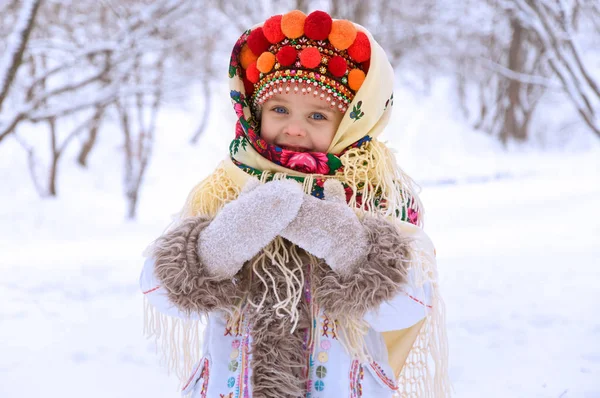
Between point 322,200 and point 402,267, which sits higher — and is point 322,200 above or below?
above

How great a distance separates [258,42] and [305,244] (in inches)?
24.7

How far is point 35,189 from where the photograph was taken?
1023 cm

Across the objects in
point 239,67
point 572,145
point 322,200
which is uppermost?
point 572,145

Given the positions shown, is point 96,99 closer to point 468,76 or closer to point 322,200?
point 322,200

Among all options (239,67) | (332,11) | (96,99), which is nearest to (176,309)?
(239,67)

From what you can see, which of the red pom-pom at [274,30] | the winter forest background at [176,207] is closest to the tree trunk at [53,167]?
the winter forest background at [176,207]

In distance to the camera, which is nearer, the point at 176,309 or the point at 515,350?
the point at 176,309

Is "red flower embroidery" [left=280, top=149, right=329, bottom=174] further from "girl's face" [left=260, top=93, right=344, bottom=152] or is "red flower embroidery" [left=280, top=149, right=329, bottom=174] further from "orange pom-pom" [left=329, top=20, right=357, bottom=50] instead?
"orange pom-pom" [left=329, top=20, right=357, bottom=50]

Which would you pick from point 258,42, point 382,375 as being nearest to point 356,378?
point 382,375

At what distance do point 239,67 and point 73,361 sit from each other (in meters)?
1.76

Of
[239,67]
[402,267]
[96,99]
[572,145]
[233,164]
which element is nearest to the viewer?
[402,267]

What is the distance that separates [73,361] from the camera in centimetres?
238

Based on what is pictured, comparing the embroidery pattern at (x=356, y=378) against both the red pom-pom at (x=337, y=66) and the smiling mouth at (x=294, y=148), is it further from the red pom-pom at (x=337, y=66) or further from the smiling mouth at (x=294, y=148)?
the red pom-pom at (x=337, y=66)

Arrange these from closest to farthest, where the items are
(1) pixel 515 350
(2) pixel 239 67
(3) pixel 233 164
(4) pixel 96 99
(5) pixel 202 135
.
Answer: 1. (3) pixel 233 164
2. (2) pixel 239 67
3. (1) pixel 515 350
4. (4) pixel 96 99
5. (5) pixel 202 135
